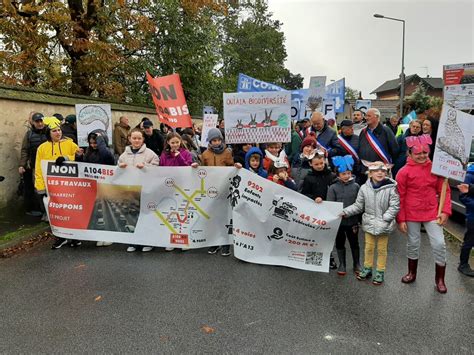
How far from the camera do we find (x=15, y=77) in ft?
37.6

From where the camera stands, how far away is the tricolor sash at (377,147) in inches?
237

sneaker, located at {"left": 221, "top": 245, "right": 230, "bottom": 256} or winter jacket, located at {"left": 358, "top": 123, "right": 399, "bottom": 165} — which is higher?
winter jacket, located at {"left": 358, "top": 123, "right": 399, "bottom": 165}

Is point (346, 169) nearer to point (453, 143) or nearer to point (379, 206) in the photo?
point (379, 206)

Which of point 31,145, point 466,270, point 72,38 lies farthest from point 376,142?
point 72,38

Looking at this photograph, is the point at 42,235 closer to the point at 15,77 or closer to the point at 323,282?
the point at 323,282

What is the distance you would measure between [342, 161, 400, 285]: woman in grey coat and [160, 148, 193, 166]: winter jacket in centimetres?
249

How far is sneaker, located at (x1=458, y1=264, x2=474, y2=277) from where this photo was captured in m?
4.70

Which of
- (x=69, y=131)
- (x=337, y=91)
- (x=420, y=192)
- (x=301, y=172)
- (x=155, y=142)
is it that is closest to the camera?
(x=420, y=192)

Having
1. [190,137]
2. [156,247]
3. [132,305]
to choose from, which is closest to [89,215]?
[156,247]

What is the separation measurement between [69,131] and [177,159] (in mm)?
3173

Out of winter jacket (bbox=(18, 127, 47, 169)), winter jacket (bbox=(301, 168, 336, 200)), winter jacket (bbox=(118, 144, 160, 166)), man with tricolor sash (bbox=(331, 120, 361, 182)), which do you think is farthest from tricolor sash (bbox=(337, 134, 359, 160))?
winter jacket (bbox=(18, 127, 47, 169))

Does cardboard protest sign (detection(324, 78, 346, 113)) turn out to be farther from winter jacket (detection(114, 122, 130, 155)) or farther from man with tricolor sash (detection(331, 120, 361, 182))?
winter jacket (detection(114, 122, 130, 155))

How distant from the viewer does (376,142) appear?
610 cm

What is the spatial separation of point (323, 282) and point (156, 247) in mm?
2539
